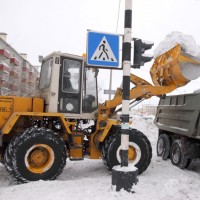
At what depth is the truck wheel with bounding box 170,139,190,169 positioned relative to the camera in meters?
9.03

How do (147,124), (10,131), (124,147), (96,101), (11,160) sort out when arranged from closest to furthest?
(124,147), (11,160), (10,131), (96,101), (147,124)

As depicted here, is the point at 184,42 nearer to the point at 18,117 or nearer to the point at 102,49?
the point at 102,49

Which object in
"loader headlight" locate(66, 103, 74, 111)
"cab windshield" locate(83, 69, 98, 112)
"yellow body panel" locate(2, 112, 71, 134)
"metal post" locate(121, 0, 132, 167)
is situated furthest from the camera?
"cab windshield" locate(83, 69, 98, 112)

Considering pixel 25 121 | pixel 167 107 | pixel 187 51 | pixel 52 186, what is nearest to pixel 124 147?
pixel 52 186

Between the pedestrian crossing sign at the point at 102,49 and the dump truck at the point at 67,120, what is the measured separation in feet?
6.27

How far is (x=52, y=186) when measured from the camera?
21.1 ft

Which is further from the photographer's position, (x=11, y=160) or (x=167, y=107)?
(x=167, y=107)

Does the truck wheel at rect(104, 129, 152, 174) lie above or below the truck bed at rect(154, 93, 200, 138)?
below

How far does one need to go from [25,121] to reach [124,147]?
3039mm

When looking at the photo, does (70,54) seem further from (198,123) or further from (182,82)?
(198,123)

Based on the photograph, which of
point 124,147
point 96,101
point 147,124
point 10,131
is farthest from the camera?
point 147,124

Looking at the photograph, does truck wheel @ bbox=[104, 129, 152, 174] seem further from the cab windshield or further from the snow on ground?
the cab windshield

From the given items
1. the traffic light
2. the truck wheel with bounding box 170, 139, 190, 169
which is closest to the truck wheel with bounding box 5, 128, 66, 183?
the traffic light

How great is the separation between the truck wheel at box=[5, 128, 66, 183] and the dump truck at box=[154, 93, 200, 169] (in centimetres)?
333
